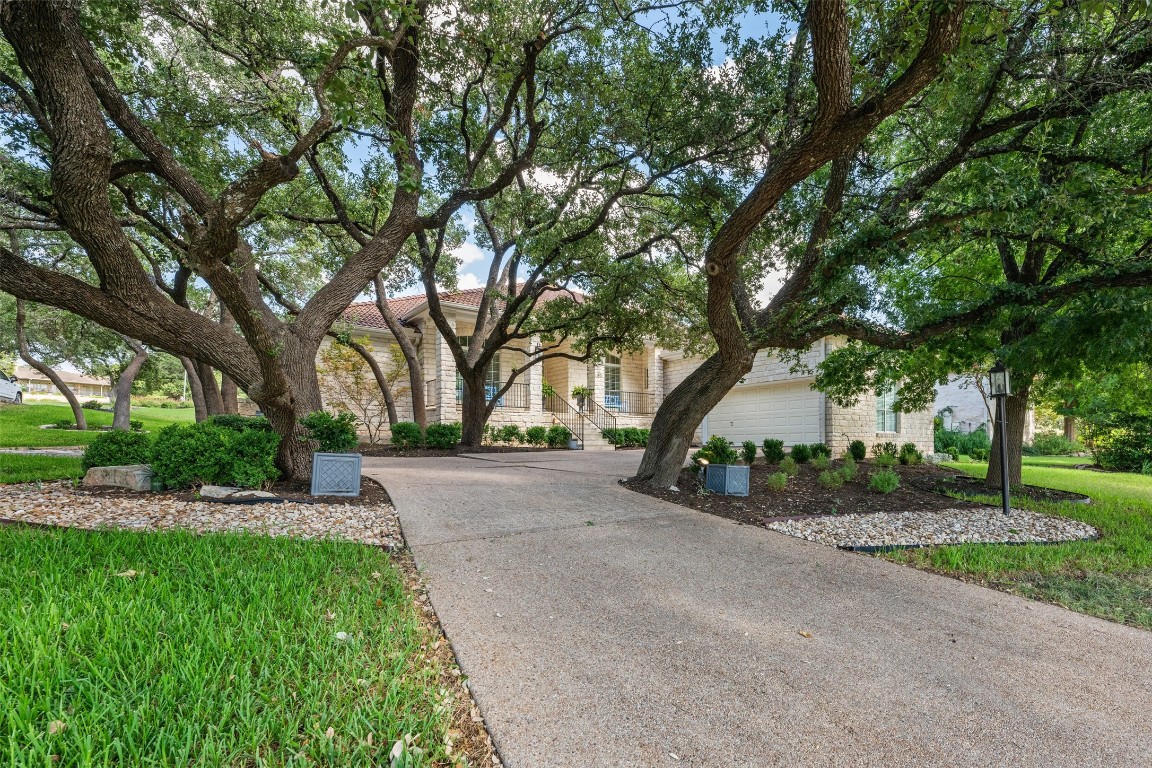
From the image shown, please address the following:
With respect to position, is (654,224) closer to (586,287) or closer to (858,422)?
(586,287)

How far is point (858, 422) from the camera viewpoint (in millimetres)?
13930

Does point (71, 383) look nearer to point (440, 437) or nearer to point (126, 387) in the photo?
point (126, 387)

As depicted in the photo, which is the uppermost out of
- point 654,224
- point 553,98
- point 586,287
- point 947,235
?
point 553,98

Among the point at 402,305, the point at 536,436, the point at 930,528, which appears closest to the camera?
the point at 930,528

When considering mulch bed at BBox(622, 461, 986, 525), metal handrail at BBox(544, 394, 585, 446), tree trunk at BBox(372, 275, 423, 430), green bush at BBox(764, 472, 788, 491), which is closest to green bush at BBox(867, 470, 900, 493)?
mulch bed at BBox(622, 461, 986, 525)

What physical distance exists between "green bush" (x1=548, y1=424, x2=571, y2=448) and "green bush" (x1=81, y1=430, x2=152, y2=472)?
401 inches

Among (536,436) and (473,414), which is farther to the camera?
(536,436)

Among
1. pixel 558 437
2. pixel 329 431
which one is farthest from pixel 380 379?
pixel 329 431

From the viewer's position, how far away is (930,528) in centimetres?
544

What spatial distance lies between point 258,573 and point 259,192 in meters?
3.42

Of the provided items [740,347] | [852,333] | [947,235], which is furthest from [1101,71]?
[740,347]

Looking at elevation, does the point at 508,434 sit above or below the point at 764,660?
above

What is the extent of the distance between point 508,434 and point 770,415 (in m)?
8.16

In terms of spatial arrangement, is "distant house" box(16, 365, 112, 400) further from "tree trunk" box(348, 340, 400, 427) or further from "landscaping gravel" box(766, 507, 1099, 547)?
"landscaping gravel" box(766, 507, 1099, 547)
